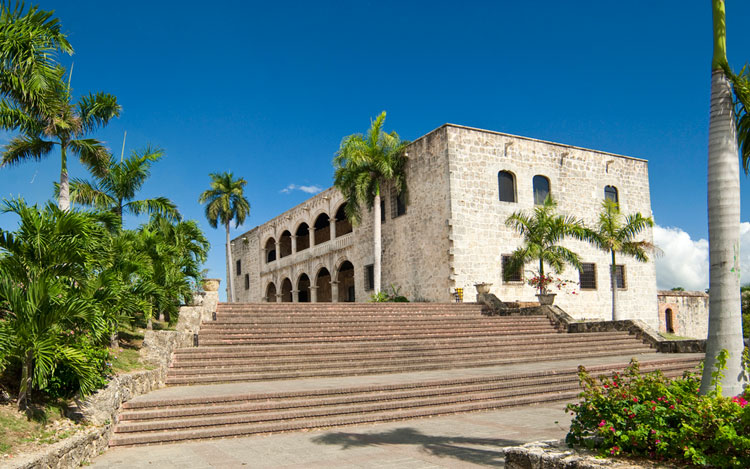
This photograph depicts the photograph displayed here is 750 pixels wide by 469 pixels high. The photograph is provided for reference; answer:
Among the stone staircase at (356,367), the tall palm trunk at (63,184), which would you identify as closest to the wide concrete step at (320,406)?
the stone staircase at (356,367)

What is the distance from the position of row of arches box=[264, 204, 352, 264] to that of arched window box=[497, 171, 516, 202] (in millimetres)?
8097

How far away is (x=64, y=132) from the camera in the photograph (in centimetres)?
1403

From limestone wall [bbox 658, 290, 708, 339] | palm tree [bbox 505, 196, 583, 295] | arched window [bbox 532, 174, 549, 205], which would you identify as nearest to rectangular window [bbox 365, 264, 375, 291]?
arched window [bbox 532, 174, 549, 205]

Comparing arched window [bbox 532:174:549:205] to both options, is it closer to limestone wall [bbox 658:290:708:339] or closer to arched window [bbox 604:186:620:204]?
arched window [bbox 604:186:620:204]

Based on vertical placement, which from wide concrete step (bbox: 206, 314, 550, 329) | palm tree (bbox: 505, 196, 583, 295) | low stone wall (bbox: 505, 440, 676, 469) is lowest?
low stone wall (bbox: 505, 440, 676, 469)

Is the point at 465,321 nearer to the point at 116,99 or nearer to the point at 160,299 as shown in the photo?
the point at 160,299

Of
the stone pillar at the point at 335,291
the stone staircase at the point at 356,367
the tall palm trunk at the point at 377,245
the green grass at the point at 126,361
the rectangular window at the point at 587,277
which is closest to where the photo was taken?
the stone staircase at the point at 356,367

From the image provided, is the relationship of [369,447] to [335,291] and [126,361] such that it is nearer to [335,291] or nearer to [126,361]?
[126,361]

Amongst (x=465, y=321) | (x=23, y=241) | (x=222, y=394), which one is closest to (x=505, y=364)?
(x=465, y=321)

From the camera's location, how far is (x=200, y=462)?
6.07 m

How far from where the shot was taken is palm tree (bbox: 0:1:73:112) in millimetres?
9453

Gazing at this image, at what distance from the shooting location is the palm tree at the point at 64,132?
13.2 meters

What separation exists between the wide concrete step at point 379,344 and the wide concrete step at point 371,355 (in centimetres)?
6

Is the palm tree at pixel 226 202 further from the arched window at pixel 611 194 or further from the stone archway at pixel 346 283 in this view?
the arched window at pixel 611 194
